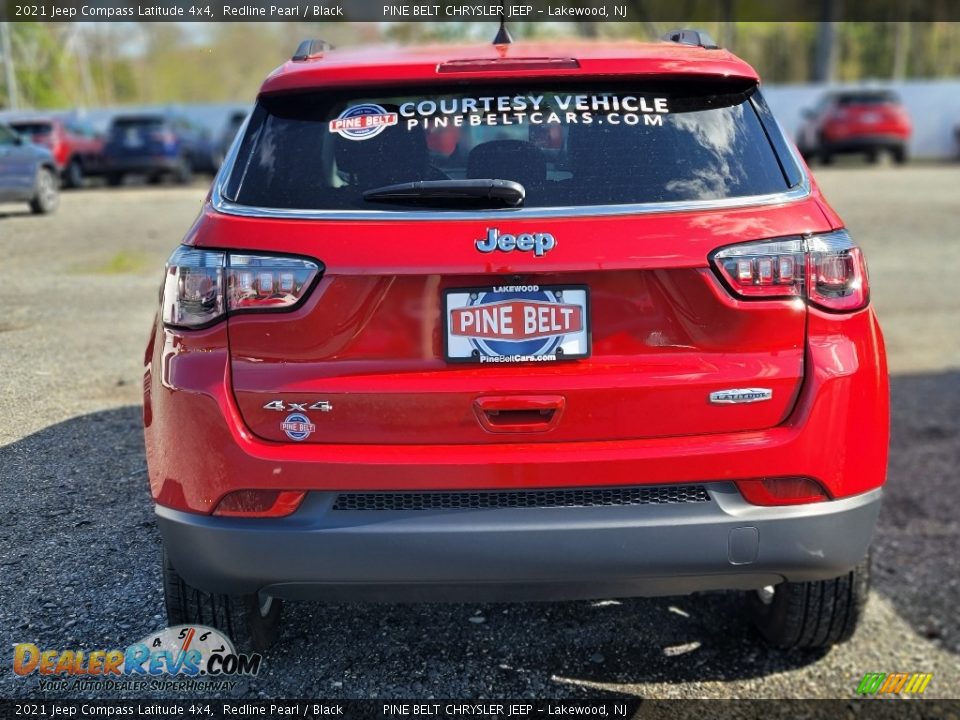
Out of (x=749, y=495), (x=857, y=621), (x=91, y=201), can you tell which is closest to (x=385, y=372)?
(x=749, y=495)

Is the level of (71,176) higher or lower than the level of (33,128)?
lower

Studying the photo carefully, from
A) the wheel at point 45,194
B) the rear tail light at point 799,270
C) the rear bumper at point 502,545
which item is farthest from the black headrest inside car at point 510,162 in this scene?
the wheel at point 45,194

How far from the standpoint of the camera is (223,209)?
8.27 ft

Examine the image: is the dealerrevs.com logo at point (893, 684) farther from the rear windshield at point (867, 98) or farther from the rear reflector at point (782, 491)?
the rear windshield at point (867, 98)

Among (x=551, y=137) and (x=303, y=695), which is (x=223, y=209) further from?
(x=303, y=695)

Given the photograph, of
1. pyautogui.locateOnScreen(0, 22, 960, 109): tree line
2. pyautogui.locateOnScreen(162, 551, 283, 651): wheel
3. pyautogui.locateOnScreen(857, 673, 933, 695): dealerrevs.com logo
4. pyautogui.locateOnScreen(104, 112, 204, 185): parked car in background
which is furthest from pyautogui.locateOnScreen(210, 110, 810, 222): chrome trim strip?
pyautogui.locateOnScreen(0, 22, 960, 109): tree line

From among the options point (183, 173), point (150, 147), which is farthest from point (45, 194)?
point (183, 173)

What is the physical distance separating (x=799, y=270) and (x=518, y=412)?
79 centimetres

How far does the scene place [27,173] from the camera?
3820 mm

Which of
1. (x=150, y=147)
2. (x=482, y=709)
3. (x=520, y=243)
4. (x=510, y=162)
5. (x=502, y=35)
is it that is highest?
(x=502, y=35)

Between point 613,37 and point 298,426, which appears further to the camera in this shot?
point 613,37

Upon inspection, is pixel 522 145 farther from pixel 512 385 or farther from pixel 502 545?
pixel 502 545

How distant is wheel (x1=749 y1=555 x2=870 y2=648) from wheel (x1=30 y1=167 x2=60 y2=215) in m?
3.18

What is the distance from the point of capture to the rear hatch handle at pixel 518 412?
2371 millimetres
